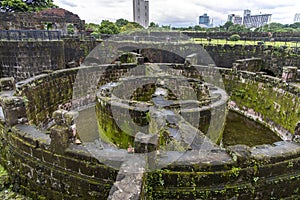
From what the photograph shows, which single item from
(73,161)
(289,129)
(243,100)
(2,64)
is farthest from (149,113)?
(2,64)

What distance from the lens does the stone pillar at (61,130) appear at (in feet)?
15.3

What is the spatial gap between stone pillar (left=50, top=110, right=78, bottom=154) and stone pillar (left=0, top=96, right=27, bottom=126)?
1.66m

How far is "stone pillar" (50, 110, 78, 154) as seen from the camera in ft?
15.3

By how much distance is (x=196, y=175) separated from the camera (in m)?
4.19

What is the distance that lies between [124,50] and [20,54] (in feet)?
25.8

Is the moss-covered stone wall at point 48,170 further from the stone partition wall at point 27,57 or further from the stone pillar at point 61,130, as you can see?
the stone partition wall at point 27,57

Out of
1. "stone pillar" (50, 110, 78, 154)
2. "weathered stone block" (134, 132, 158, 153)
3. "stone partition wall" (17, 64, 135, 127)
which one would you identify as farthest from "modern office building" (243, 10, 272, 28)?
"stone pillar" (50, 110, 78, 154)

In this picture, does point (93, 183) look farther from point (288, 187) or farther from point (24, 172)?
point (288, 187)

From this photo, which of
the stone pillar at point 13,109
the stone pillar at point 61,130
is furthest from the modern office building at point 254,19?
the stone pillar at point 61,130

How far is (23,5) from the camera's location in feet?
89.4

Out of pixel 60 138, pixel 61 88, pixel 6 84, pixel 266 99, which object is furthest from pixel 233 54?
pixel 60 138

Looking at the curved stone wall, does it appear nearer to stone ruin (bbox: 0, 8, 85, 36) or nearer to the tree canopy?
stone ruin (bbox: 0, 8, 85, 36)

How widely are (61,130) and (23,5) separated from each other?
95.1ft

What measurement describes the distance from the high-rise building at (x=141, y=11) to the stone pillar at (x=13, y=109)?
94.1 meters
